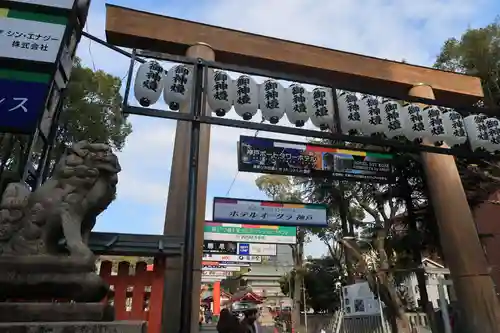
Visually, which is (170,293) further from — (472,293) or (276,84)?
(472,293)

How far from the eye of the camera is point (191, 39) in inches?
348

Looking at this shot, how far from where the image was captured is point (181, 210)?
7324 mm

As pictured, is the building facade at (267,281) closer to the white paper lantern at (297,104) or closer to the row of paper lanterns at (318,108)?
the row of paper lanterns at (318,108)

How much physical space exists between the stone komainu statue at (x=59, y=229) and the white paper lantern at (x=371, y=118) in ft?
15.1

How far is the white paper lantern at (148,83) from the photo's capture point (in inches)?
222

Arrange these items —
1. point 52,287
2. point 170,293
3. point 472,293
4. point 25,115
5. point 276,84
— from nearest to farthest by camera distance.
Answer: point 52,287 → point 25,115 → point 170,293 → point 276,84 → point 472,293

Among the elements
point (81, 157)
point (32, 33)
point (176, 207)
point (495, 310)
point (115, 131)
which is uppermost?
point (115, 131)

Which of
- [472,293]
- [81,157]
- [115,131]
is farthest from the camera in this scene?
[115,131]

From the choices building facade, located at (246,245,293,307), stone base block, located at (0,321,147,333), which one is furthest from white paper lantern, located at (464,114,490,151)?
building facade, located at (246,245,293,307)

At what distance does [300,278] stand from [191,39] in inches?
657

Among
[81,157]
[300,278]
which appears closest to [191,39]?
[81,157]

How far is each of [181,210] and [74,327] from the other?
4382 millimetres

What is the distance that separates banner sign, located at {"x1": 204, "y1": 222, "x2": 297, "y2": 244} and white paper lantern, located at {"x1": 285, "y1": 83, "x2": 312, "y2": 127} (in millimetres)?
4384

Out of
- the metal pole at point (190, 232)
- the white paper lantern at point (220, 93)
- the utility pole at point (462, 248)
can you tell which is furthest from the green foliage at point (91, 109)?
A: the utility pole at point (462, 248)
